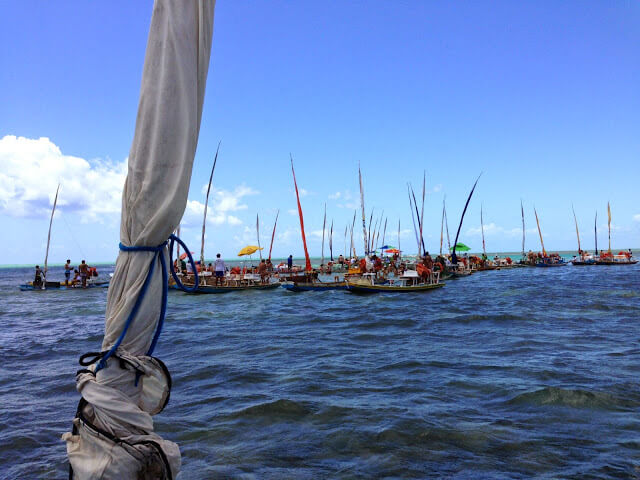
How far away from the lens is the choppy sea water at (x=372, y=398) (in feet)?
18.1

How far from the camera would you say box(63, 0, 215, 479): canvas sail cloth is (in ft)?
8.84

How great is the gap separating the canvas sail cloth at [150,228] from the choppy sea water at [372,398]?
2.83 metres

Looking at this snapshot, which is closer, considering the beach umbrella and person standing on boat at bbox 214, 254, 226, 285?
person standing on boat at bbox 214, 254, 226, 285

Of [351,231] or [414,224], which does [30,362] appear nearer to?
[414,224]

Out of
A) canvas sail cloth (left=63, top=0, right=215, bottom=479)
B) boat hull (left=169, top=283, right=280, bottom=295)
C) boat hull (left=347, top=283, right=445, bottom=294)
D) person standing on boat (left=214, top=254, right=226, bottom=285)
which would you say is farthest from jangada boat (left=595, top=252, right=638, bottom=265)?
canvas sail cloth (left=63, top=0, right=215, bottom=479)

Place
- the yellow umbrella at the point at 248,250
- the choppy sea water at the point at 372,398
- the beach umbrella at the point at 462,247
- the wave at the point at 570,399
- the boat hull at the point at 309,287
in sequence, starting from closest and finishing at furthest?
1. the choppy sea water at the point at 372,398
2. the wave at the point at 570,399
3. the boat hull at the point at 309,287
4. the yellow umbrella at the point at 248,250
5. the beach umbrella at the point at 462,247

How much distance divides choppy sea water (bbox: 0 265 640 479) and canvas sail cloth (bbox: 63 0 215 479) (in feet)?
9.28

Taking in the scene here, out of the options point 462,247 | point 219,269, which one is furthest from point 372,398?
point 462,247

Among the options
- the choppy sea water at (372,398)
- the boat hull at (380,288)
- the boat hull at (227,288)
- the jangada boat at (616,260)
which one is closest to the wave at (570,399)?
the choppy sea water at (372,398)

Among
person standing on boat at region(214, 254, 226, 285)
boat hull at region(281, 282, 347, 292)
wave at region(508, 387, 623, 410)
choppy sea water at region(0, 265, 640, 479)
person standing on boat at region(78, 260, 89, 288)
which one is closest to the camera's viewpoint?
choppy sea water at region(0, 265, 640, 479)

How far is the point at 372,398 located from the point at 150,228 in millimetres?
6140

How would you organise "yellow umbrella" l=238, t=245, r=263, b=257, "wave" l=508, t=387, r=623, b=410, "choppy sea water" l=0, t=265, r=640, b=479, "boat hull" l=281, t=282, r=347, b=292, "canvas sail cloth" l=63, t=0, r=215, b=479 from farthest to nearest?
"yellow umbrella" l=238, t=245, r=263, b=257
"boat hull" l=281, t=282, r=347, b=292
"wave" l=508, t=387, r=623, b=410
"choppy sea water" l=0, t=265, r=640, b=479
"canvas sail cloth" l=63, t=0, r=215, b=479

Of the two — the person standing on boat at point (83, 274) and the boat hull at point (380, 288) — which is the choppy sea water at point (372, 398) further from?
the person standing on boat at point (83, 274)

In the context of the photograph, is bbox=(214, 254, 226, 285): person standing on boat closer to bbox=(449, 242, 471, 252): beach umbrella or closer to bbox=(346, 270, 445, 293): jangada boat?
bbox=(346, 270, 445, 293): jangada boat
